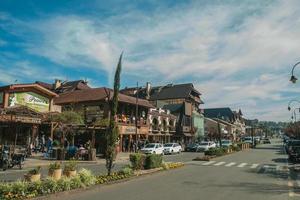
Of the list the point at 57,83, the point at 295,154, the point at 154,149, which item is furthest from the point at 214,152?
the point at 57,83

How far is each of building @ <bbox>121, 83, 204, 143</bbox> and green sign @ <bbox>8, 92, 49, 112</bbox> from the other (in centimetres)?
3376

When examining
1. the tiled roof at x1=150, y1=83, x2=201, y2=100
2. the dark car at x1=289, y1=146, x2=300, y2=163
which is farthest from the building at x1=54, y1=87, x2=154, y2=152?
the tiled roof at x1=150, y1=83, x2=201, y2=100

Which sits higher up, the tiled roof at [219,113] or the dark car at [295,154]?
the tiled roof at [219,113]

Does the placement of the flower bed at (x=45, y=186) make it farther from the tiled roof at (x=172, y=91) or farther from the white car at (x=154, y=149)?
the tiled roof at (x=172, y=91)

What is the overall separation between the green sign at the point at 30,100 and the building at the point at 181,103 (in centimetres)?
3376

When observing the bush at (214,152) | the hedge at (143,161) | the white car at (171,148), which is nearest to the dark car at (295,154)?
the bush at (214,152)

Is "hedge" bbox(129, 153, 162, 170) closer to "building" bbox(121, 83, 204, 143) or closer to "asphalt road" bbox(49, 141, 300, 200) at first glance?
"asphalt road" bbox(49, 141, 300, 200)

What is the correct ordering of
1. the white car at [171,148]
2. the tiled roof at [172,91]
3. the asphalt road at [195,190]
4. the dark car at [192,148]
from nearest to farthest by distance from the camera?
the asphalt road at [195,190], the white car at [171,148], the dark car at [192,148], the tiled roof at [172,91]

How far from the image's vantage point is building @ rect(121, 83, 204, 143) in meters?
72.4

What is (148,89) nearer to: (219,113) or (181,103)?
(181,103)

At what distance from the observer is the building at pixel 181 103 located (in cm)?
7244

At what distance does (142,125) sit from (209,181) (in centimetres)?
3632

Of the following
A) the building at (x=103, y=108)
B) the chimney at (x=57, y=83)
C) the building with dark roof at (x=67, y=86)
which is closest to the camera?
the building at (x=103, y=108)

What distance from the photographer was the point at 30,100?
3672 cm
